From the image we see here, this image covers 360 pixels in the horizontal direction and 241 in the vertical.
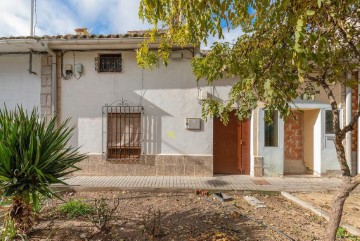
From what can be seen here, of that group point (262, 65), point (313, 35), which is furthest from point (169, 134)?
point (313, 35)

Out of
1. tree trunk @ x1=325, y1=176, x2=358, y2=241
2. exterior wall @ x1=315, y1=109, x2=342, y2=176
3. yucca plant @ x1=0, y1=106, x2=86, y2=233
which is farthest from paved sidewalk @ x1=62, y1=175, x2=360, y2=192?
tree trunk @ x1=325, y1=176, x2=358, y2=241

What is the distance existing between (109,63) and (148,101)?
1.92 m

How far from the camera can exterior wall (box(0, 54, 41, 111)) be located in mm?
8109

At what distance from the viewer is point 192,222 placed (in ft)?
13.5

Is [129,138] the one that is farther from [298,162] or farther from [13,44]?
[298,162]

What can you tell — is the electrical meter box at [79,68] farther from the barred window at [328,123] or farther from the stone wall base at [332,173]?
the stone wall base at [332,173]

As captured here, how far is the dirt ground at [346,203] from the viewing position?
444 cm

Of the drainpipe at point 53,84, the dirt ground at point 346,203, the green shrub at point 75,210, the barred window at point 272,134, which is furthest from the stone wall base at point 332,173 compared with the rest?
the drainpipe at point 53,84

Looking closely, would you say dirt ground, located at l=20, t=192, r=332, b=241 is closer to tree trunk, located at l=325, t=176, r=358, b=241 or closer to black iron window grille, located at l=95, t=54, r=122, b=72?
tree trunk, located at l=325, t=176, r=358, b=241

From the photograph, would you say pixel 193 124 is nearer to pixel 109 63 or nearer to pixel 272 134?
pixel 272 134

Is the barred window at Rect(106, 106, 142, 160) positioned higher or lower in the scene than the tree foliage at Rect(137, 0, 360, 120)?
lower

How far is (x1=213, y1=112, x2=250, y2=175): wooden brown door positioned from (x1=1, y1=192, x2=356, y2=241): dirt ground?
275 centimetres

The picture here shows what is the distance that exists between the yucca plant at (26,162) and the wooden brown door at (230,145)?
5561 millimetres

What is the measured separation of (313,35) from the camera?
1822 mm
